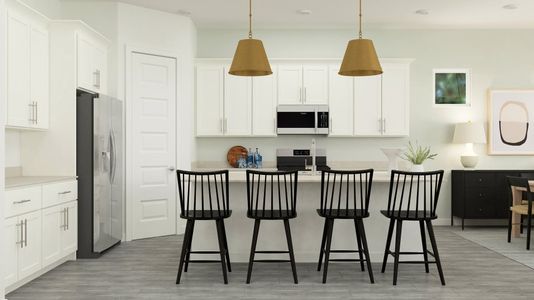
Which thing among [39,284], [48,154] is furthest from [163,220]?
[39,284]

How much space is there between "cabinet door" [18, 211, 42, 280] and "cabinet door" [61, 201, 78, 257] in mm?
464

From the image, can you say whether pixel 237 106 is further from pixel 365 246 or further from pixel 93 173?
pixel 365 246

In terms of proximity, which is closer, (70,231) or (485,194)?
(70,231)

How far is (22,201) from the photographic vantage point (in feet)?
13.2

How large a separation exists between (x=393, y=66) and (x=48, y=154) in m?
4.58

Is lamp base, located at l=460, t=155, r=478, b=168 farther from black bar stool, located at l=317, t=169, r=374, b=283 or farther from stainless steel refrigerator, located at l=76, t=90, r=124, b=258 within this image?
stainless steel refrigerator, located at l=76, t=90, r=124, b=258

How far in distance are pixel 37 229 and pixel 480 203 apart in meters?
5.55

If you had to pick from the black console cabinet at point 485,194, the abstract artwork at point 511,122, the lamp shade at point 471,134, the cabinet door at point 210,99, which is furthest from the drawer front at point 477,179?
the cabinet door at point 210,99

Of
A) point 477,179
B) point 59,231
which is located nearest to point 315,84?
point 477,179

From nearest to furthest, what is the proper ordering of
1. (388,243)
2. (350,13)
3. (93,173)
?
(388,243)
(93,173)
(350,13)

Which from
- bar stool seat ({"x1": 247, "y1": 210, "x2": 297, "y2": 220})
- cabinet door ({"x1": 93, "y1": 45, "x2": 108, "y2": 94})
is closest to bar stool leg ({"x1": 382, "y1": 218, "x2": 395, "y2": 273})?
bar stool seat ({"x1": 247, "y1": 210, "x2": 297, "y2": 220})

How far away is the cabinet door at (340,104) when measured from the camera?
282 inches

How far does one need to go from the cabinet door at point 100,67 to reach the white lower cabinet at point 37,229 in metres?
1.28

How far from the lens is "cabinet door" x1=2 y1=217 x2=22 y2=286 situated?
12.5ft
